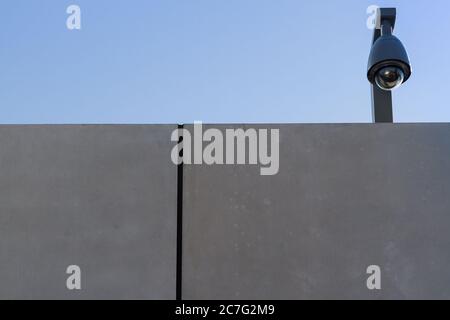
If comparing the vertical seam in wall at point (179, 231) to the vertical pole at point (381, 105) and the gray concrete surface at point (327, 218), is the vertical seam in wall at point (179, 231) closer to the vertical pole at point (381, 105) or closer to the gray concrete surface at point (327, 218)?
the gray concrete surface at point (327, 218)

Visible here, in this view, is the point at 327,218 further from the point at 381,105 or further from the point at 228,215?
the point at 381,105

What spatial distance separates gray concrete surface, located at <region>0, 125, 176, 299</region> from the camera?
3.34 meters

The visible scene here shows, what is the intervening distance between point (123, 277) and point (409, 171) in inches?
72.0

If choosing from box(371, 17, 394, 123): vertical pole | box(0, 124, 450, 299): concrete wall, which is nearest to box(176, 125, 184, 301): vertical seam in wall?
box(0, 124, 450, 299): concrete wall

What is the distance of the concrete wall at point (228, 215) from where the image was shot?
3338 millimetres

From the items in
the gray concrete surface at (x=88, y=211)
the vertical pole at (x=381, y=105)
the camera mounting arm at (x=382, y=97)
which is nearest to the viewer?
the gray concrete surface at (x=88, y=211)

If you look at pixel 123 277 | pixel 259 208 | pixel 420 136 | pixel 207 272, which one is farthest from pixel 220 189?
pixel 420 136

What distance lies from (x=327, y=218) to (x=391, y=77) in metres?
0.92

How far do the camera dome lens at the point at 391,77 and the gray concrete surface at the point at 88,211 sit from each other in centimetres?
131

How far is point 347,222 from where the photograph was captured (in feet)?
11.2

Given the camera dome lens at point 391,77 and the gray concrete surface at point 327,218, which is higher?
the camera dome lens at point 391,77

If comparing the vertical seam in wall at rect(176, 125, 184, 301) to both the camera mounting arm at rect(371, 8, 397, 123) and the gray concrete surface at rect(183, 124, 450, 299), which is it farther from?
the camera mounting arm at rect(371, 8, 397, 123)

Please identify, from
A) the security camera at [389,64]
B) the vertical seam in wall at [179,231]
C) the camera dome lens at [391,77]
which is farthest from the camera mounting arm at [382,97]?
the vertical seam in wall at [179,231]
